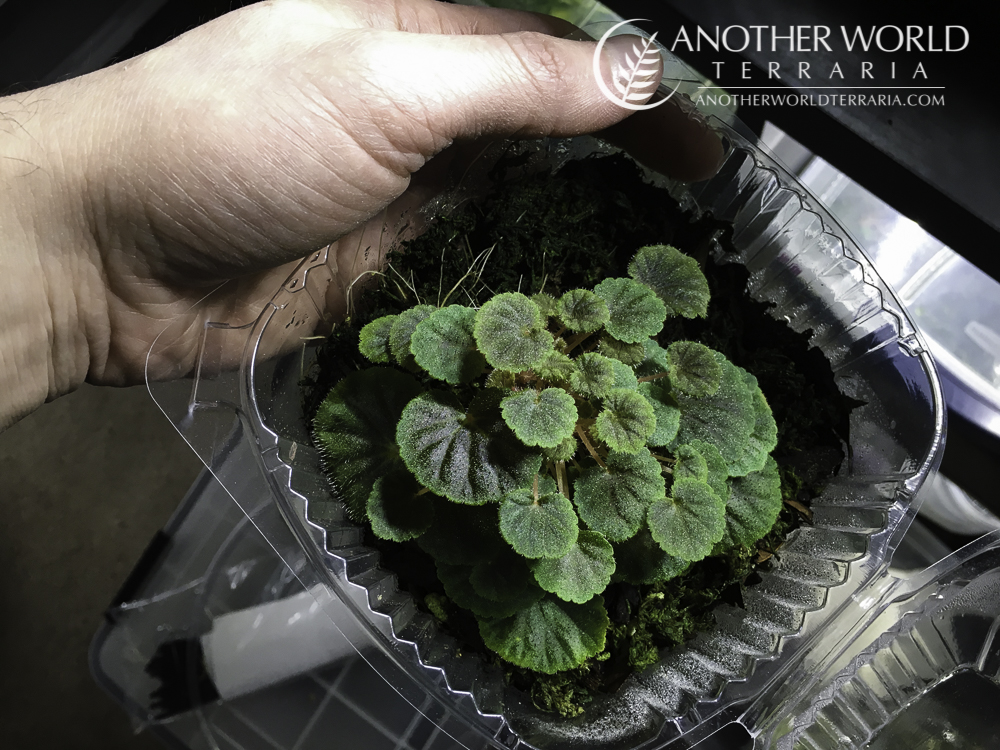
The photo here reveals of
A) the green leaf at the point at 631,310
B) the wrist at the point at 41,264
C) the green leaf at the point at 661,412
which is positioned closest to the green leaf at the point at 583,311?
the green leaf at the point at 631,310

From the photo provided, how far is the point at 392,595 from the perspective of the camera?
1014mm

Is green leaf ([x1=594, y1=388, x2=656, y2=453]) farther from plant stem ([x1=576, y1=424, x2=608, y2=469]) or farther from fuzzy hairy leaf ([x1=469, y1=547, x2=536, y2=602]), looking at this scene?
fuzzy hairy leaf ([x1=469, y1=547, x2=536, y2=602])

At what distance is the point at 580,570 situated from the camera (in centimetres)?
86

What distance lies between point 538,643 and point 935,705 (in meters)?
0.83

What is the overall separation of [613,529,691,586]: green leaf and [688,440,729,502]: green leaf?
111mm

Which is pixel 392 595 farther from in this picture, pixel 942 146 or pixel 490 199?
pixel 942 146

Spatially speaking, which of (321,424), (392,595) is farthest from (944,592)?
(321,424)

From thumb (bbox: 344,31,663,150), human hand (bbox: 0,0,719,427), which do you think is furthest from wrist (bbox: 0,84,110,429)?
thumb (bbox: 344,31,663,150)

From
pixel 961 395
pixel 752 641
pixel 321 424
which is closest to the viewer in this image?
pixel 321 424

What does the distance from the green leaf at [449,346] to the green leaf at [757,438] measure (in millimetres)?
387

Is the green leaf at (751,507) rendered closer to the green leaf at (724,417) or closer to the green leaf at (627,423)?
the green leaf at (724,417)

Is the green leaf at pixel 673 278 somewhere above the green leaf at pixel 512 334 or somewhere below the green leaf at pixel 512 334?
above

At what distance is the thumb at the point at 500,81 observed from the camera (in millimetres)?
966

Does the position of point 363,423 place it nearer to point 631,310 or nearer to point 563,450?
point 563,450
